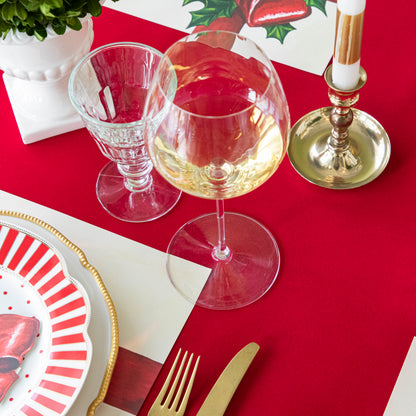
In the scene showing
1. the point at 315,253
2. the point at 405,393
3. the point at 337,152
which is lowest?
the point at 405,393

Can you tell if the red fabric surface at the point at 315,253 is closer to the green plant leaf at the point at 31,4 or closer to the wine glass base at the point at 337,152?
the wine glass base at the point at 337,152

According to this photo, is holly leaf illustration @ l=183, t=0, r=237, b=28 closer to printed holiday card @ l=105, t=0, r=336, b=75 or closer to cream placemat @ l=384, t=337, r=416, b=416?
printed holiday card @ l=105, t=0, r=336, b=75

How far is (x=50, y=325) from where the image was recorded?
0.72 meters

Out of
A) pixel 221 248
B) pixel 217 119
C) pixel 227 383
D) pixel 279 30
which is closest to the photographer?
pixel 217 119

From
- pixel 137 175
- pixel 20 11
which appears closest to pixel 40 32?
pixel 20 11

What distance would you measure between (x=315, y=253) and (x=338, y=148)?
0.47ft

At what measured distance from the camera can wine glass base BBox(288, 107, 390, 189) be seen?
0.84 metres

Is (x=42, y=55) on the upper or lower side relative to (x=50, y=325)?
upper

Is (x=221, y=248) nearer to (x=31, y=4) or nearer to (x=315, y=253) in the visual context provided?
(x=315, y=253)

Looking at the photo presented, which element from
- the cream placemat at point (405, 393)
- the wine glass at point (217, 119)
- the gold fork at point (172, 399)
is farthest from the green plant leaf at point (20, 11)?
the cream placemat at point (405, 393)

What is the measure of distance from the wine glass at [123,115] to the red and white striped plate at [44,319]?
0.12 meters

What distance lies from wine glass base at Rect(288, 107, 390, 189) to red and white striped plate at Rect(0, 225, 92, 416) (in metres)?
0.32

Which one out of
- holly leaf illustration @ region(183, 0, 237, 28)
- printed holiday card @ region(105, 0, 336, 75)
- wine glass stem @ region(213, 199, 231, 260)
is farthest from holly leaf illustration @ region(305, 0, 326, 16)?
wine glass stem @ region(213, 199, 231, 260)

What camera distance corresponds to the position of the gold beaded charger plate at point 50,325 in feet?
2.23
